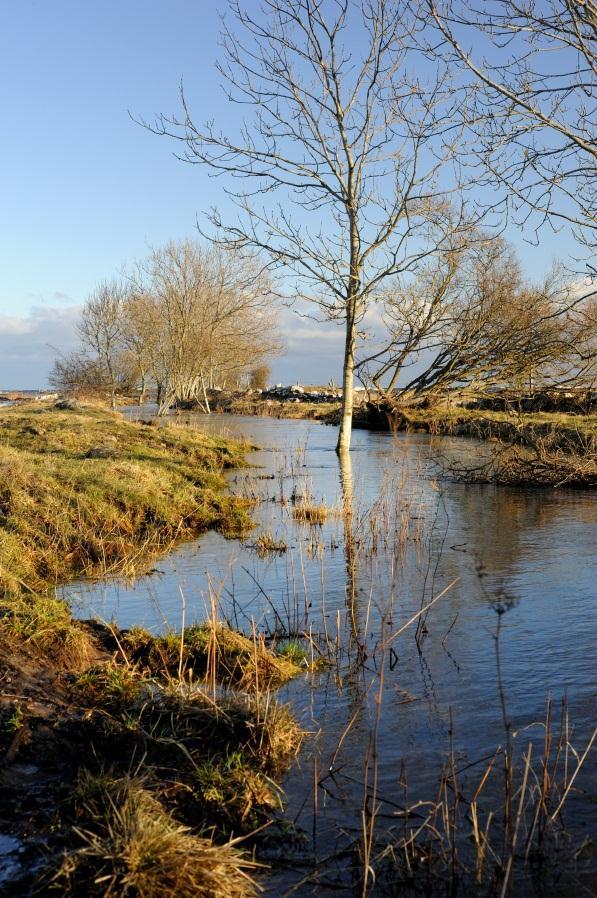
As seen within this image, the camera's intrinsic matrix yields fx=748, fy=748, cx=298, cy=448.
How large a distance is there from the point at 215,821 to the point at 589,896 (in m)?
1.75

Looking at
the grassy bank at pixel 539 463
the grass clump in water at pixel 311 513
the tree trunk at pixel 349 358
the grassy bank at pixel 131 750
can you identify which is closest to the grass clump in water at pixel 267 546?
the grass clump in water at pixel 311 513

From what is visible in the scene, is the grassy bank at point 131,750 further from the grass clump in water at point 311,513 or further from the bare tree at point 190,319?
the bare tree at point 190,319

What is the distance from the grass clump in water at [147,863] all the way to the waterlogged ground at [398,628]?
0.32 metres

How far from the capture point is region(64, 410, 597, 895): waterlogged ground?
4.04m

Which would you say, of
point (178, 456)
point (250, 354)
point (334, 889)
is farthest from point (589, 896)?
point (250, 354)

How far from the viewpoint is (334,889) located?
130 inches

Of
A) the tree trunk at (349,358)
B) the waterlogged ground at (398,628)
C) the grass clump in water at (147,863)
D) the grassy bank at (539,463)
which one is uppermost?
the tree trunk at (349,358)

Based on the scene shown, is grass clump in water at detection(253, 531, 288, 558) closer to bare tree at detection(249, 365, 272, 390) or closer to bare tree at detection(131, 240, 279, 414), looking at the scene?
bare tree at detection(131, 240, 279, 414)

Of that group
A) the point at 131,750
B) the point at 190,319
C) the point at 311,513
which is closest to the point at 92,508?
the point at 311,513

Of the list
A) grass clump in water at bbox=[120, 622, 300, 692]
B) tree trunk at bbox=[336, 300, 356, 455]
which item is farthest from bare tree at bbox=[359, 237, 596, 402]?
grass clump in water at bbox=[120, 622, 300, 692]

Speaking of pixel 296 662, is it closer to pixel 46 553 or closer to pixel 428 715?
pixel 428 715

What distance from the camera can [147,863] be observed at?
10.1 ft

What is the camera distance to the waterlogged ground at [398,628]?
13.3ft

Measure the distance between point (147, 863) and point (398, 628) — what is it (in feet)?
13.7
